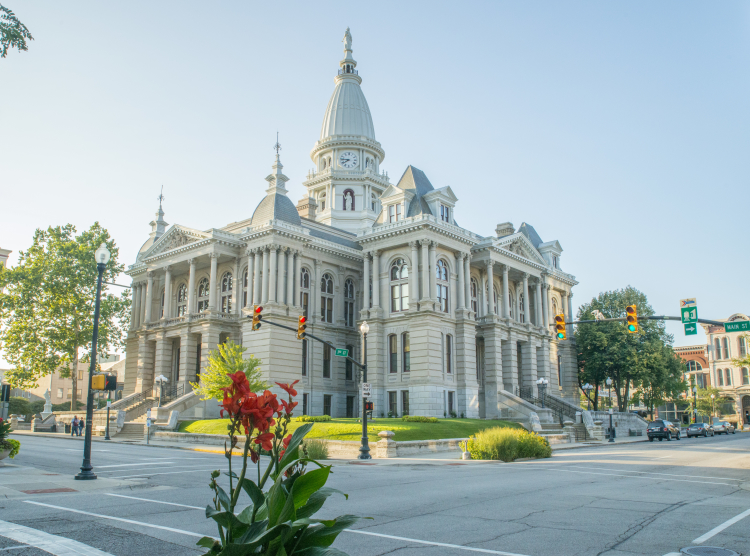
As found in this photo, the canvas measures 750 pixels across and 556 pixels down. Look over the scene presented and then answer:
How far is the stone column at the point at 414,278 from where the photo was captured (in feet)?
159

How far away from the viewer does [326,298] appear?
5491 cm

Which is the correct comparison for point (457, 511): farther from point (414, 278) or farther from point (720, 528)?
point (414, 278)

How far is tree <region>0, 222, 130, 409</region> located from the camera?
187 ft

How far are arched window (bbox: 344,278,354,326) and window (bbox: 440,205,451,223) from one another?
10647 millimetres

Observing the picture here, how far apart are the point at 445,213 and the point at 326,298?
12586mm

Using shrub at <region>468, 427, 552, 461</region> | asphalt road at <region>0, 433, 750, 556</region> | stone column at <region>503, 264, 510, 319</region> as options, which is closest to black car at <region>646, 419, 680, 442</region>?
stone column at <region>503, 264, 510, 319</region>

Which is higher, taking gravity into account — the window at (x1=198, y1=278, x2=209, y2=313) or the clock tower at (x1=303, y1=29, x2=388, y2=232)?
the clock tower at (x1=303, y1=29, x2=388, y2=232)

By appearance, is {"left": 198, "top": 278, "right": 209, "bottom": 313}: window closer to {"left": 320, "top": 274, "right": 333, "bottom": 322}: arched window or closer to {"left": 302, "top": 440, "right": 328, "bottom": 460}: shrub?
{"left": 320, "top": 274, "right": 333, "bottom": 322}: arched window

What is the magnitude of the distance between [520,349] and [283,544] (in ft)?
191

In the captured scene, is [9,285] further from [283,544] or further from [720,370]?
[720,370]

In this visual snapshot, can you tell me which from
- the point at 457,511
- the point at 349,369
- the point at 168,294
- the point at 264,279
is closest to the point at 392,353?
the point at 349,369

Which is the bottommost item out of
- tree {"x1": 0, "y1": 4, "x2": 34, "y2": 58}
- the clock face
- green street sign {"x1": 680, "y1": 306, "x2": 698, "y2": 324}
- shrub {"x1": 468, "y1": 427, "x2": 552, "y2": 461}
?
shrub {"x1": 468, "y1": 427, "x2": 552, "y2": 461}

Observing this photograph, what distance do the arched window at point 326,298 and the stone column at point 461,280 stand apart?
37.3ft

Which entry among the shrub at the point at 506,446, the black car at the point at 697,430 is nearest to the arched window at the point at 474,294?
the black car at the point at 697,430
